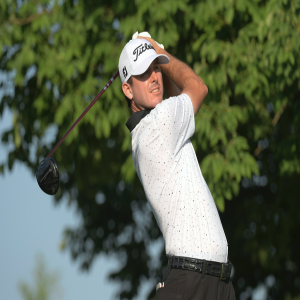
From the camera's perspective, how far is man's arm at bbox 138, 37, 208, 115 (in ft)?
11.3

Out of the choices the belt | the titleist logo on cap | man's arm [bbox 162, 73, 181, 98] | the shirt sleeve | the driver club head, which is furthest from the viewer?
man's arm [bbox 162, 73, 181, 98]

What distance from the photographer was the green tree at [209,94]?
6.36m

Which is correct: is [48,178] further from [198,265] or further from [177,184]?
[198,265]

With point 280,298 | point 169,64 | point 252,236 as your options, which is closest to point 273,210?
point 252,236

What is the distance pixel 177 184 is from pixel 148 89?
0.68m

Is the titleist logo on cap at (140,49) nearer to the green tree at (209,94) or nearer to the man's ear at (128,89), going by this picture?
the man's ear at (128,89)

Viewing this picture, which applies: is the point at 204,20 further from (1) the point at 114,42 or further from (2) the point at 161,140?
(2) the point at 161,140

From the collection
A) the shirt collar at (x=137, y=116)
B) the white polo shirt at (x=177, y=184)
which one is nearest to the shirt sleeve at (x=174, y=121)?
the white polo shirt at (x=177, y=184)

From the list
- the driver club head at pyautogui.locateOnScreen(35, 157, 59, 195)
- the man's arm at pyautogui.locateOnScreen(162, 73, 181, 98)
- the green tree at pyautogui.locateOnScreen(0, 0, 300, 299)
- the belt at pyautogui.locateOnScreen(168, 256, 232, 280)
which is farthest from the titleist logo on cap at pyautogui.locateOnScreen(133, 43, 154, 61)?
the green tree at pyautogui.locateOnScreen(0, 0, 300, 299)

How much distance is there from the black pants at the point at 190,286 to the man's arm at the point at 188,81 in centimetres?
97

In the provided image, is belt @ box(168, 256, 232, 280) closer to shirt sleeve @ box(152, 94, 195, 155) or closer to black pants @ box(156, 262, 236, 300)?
black pants @ box(156, 262, 236, 300)

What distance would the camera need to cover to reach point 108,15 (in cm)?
745

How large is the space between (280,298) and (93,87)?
17.2 ft

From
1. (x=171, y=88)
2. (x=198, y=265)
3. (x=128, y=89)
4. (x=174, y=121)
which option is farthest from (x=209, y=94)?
(x=198, y=265)
